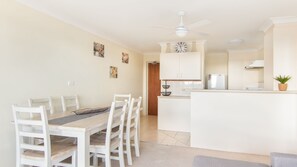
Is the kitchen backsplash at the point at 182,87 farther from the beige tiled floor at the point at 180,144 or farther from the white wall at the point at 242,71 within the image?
the white wall at the point at 242,71

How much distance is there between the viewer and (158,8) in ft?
9.34

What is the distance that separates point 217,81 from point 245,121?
318cm

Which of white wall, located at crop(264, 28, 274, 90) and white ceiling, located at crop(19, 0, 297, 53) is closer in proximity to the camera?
white ceiling, located at crop(19, 0, 297, 53)

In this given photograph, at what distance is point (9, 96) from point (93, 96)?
5.92 feet

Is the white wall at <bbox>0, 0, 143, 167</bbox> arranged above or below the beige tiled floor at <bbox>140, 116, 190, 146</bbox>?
above

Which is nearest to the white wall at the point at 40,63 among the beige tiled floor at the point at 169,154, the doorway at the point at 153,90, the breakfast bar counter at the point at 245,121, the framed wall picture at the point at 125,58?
the framed wall picture at the point at 125,58

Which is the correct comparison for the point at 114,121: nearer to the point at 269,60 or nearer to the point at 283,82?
the point at 283,82

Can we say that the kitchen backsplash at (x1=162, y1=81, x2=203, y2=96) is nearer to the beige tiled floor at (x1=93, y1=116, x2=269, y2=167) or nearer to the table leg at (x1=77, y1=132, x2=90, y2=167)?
the beige tiled floor at (x1=93, y1=116, x2=269, y2=167)

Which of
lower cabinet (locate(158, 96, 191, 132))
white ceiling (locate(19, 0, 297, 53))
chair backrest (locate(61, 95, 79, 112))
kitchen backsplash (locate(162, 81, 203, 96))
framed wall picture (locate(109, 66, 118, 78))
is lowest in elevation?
lower cabinet (locate(158, 96, 191, 132))

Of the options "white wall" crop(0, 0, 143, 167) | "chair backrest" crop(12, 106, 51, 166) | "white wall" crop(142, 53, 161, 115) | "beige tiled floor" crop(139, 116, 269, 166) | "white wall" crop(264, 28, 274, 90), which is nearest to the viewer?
"chair backrest" crop(12, 106, 51, 166)

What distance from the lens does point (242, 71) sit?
6.18 m

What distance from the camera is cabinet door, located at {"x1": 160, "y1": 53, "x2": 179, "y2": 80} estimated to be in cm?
512

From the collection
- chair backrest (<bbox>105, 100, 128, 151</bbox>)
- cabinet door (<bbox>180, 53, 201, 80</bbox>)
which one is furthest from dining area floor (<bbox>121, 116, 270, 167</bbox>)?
cabinet door (<bbox>180, 53, 201, 80</bbox>)

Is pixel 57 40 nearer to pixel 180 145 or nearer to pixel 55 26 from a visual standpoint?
pixel 55 26
